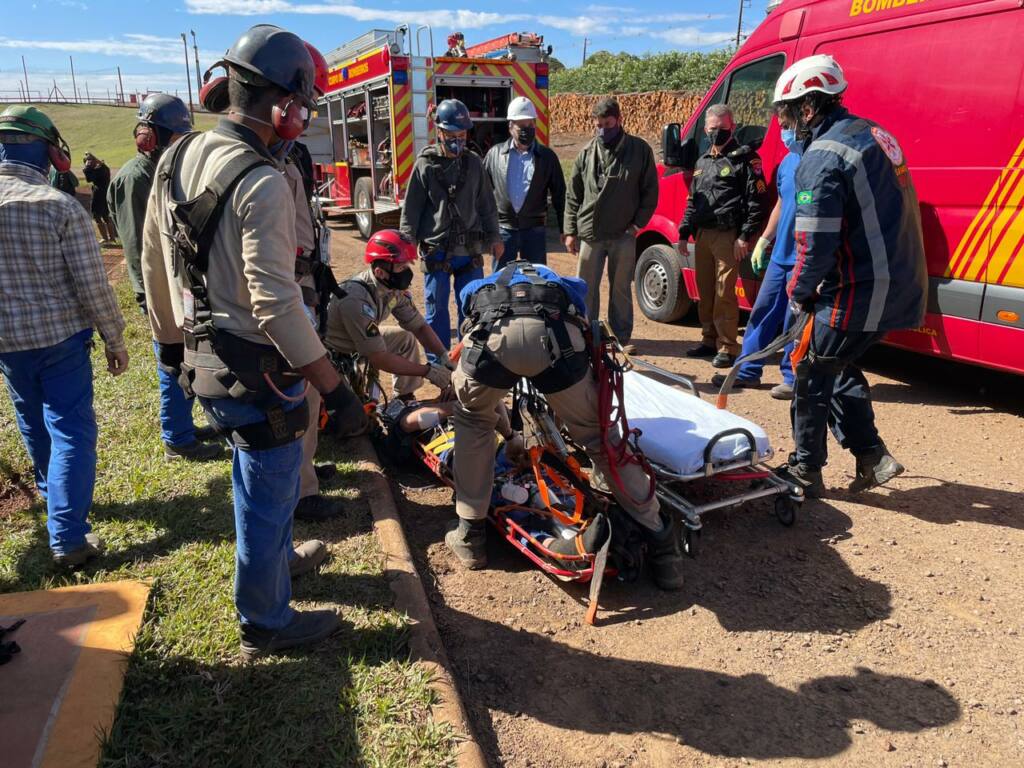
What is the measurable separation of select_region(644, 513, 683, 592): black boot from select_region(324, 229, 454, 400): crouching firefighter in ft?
4.91

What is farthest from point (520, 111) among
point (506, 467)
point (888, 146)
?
point (506, 467)

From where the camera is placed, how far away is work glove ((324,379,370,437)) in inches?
89.0

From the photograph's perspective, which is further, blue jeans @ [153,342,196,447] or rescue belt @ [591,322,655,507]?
blue jeans @ [153,342,196,447]

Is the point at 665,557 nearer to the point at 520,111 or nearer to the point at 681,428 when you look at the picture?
the point at 681,428

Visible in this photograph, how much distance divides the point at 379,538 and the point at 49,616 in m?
1.35

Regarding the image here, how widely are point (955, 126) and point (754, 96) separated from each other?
6.24ft

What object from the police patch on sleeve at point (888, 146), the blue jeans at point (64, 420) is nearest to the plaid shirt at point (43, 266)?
the blue jeans at point (64, 420)

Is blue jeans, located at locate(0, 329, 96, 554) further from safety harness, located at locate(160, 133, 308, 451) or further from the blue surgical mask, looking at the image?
the blue surgical mask

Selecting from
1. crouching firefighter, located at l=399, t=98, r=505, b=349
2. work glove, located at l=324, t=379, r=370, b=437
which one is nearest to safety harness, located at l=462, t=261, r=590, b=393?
work glove, located at l=324, t=379, r=370, b=437

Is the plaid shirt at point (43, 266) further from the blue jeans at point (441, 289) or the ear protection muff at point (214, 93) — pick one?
the blue jeans at point (441, 289)

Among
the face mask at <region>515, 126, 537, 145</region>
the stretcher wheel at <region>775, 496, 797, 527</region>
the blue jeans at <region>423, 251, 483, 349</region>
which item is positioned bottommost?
the stretcher wheel at <region>775, 496, 797, 527</region>

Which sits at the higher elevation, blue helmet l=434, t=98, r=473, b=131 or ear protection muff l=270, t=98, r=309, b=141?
blue helmet l=434, t=98, r=473, b=131

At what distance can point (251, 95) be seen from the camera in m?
2.16

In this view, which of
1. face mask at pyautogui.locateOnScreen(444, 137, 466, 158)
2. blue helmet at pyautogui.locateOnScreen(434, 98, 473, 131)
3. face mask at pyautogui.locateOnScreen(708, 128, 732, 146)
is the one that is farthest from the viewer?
face mask at pyautogui.locateOnScreen(708, 128, 732, 146)
